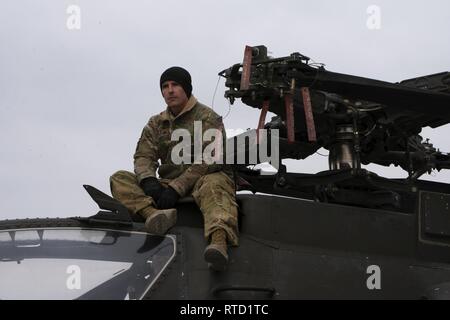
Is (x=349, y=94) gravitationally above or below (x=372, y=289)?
above

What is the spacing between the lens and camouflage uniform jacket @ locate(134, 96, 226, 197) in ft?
21.5

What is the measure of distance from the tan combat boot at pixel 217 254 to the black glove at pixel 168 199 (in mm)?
578

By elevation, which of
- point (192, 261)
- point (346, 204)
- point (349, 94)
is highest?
point (349, 94)

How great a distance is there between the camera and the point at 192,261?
18.9 feet

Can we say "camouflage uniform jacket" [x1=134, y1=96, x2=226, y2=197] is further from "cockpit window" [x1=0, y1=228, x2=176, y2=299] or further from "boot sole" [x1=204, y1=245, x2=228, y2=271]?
"boot sole" [x1=204, y1=245, x2=228, y2=271]

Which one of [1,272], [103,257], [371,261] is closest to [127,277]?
[103,257]

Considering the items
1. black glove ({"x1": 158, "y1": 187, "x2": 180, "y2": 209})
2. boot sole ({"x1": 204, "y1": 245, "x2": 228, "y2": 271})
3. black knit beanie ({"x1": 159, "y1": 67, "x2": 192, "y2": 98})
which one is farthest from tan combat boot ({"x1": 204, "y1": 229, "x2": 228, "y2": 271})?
black knit beanie ({"x1": 159, "y1": 67, "x2": 192, "y2": 98})

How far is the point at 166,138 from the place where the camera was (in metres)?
6.66

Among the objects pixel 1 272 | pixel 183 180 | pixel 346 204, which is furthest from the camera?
pixel 346 204

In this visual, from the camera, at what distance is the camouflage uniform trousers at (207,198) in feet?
19.3

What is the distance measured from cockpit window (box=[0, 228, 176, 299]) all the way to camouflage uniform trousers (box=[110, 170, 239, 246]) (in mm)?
313
